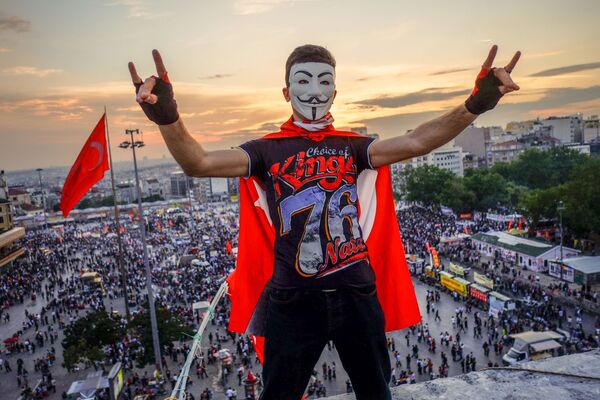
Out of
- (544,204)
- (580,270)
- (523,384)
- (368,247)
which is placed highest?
(368,247)

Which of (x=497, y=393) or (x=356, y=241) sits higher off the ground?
(x=356, y=241)

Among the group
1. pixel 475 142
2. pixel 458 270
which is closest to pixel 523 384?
pixel 458 270

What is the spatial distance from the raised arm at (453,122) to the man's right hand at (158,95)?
144cm

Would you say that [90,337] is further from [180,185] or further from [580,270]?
[180,185]

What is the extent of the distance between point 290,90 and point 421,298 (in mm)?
23378

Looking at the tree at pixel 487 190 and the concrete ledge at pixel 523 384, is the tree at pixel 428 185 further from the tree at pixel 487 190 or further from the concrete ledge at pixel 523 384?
the concrete ledge at pixel 523 384

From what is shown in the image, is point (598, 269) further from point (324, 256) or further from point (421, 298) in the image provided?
point (324, 256)

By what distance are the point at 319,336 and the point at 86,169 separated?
41.9ft

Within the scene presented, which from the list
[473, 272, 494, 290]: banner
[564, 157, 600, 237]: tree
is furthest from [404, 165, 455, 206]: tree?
[473, 272, 494, 290]: banner

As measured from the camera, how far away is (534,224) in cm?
3919

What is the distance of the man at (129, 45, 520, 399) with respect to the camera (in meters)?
3.13

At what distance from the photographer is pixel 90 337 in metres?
18.4

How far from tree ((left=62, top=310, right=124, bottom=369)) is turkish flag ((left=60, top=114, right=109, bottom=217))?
6496 millimetres

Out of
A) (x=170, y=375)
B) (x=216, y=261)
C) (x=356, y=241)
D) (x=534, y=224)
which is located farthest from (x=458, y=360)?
(x=534, y=224)
